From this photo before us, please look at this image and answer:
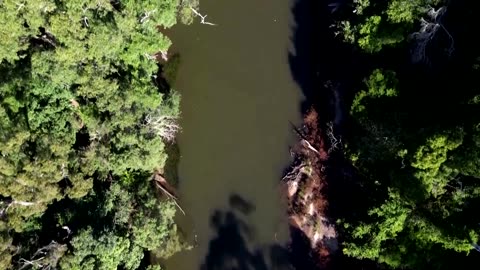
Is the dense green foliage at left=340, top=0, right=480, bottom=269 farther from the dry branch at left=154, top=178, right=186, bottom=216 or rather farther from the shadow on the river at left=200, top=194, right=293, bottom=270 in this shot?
the dry branch at left=154, top=178, right=186, bottom=216

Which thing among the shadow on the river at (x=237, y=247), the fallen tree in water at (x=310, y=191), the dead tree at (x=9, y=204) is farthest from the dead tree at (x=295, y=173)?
the dead tree at (x=9, y=204)

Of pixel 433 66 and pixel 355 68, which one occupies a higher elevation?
pixel 355 68

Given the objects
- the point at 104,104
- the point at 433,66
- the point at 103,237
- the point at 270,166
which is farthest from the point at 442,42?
the point at 103,237

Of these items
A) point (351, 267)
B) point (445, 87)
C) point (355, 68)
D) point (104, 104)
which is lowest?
point (351, 267)

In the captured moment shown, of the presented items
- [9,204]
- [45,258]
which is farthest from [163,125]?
[45,258]

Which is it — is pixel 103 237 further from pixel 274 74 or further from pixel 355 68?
pixel 355 68
